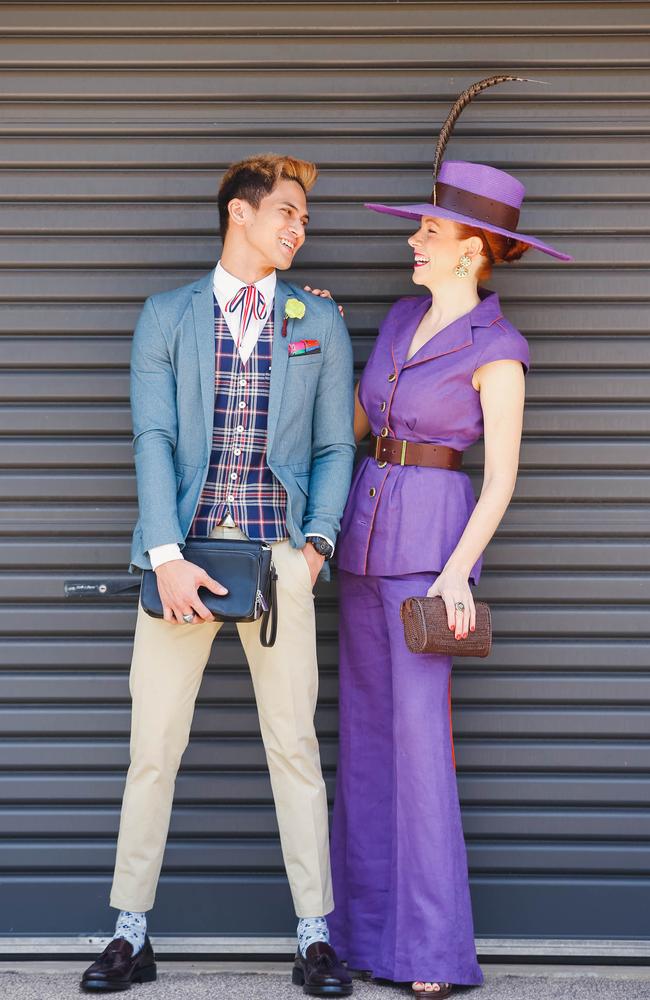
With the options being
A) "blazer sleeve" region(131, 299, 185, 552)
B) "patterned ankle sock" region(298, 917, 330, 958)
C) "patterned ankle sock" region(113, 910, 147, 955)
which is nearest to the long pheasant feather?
"blazer sleeve" region(131, 299, 185, 552)

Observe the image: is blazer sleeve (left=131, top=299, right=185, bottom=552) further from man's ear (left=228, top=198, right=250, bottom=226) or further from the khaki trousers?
man's ear (left=228, top=198, right=250, bottom=226)

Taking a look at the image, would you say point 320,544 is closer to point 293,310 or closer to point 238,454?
point 238,454

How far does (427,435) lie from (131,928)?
5.26 ft

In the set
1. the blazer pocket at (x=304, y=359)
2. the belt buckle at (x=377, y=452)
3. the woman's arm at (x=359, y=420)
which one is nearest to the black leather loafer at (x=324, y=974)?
the belt buckle at (x=377, y=452)

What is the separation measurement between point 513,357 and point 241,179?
95cm

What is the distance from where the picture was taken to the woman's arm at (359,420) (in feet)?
12.3

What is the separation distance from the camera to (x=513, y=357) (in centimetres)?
334

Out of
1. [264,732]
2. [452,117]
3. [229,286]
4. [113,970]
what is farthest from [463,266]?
[113,970]

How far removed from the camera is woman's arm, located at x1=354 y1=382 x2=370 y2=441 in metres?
3.73

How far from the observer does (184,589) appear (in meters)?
3.19

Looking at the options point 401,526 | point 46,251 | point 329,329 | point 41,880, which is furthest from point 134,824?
point 46,251

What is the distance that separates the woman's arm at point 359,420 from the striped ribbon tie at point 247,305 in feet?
1.39

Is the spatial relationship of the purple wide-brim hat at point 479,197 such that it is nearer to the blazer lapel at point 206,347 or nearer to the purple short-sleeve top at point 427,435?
the purple short-sleeve top at point 427,435

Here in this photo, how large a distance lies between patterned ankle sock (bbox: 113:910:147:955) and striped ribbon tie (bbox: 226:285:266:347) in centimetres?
165
